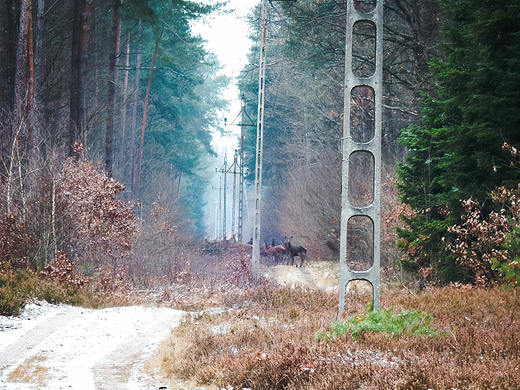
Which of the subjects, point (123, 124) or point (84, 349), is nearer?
point (84, 349)

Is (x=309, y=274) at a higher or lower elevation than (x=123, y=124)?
lower

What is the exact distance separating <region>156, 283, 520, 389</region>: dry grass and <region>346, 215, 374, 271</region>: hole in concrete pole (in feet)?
34.0

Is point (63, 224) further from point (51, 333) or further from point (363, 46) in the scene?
point (363, 46)

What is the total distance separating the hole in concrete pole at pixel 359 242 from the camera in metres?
18.9

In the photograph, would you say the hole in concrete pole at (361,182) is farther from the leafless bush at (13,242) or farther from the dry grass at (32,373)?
the dry grass at (32,373)

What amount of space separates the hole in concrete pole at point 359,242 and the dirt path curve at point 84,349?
996cm

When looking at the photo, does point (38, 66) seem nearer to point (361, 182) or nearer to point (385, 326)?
point (361, 182)

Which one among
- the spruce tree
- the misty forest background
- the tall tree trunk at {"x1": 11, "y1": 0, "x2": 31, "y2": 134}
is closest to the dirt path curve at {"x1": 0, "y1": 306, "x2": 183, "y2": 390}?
the misty forest background

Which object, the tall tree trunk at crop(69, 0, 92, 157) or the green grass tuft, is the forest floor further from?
the tall tree trunk at crop(69, 0, 92, 157)

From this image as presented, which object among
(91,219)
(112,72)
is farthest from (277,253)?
(91,219)

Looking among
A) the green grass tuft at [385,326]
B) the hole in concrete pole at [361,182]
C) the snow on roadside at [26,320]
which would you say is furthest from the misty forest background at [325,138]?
the green grass tuft at [385,326]

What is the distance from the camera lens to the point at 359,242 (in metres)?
20.1

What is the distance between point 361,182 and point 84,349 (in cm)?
1560

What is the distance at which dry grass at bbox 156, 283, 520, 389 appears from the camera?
4.52 m
